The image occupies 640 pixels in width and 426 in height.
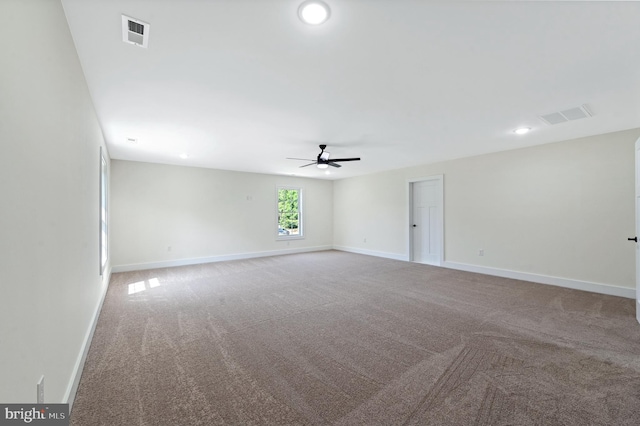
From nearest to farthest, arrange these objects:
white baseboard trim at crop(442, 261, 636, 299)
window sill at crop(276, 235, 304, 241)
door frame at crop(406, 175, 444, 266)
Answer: white baseboard trim at crop(442, 261, 636, 299), door frame at crop(406, 175, 444, 266), window sill at crop(276, 235, 304, 241)

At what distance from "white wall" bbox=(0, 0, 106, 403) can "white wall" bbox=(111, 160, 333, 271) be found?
438 centimetres

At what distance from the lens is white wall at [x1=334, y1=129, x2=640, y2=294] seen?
4.06 m

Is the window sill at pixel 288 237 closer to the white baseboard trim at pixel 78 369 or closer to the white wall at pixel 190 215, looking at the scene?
the white wall at pixel 190 215

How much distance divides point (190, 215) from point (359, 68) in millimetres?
5852

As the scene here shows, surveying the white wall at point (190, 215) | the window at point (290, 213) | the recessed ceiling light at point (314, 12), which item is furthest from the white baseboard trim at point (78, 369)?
Answer: the window at point (290, 213)

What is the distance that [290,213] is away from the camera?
8.66m

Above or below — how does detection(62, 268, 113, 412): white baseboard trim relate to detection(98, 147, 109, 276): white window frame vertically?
below

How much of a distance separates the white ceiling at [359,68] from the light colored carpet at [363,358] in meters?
2.50

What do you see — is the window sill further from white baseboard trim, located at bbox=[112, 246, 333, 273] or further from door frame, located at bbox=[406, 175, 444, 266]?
door frame, located at bbox=[406, 175, 444, 266]

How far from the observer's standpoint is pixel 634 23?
1756mm

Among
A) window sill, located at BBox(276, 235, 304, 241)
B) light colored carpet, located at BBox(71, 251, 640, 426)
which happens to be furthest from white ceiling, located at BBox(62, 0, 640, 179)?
window sill, located at BBox(276, 235, 304, 241)

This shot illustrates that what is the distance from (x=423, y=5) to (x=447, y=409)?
8.34ft

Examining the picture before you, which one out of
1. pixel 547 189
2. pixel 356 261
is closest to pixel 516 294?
pixel 547 189

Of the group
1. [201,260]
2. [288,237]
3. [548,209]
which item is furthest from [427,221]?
[201,260]
